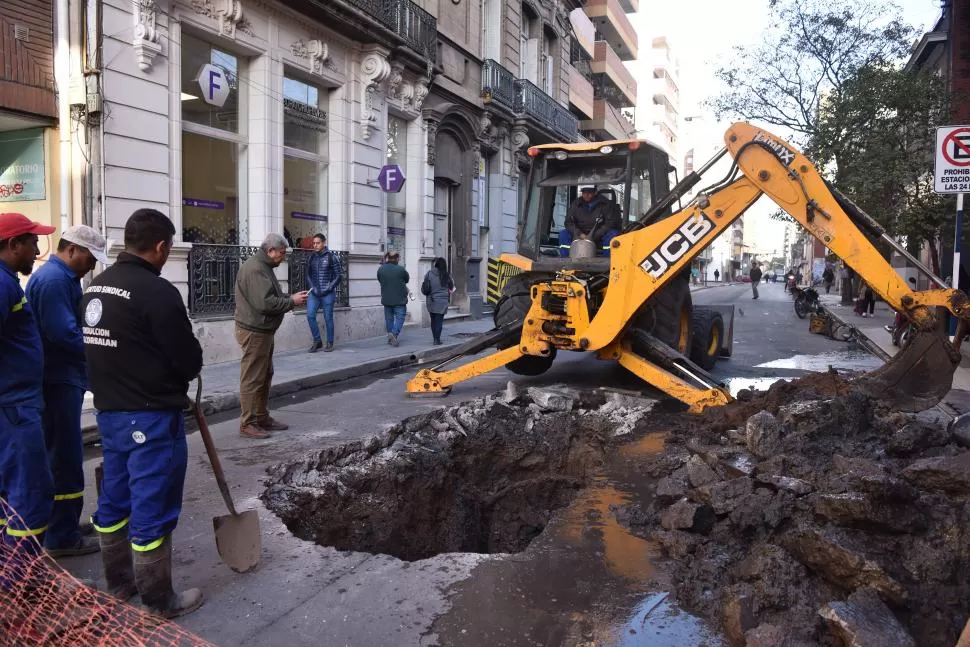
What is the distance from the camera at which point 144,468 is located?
10.1 feet

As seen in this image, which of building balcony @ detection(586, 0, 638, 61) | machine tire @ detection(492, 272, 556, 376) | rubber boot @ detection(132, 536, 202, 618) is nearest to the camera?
rubber boot @ detection(132, 536, 202, 618)

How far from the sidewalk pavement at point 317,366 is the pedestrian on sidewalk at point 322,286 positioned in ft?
1.22

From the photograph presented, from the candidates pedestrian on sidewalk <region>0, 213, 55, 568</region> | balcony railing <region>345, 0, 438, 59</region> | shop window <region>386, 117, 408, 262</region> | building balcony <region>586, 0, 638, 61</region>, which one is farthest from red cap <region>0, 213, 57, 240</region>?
building balcony <region>586, 0, 638, 61</region>

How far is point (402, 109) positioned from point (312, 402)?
939 centimetres

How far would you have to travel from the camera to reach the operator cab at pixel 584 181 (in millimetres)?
8477

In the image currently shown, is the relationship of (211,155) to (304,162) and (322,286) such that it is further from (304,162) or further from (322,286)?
(322,286)

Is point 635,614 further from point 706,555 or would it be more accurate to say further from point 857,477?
point 857,477

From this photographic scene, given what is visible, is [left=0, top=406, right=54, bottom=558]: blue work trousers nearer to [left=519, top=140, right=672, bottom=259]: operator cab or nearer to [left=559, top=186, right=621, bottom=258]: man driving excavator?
[left=559, top=186, right=621, bottom=258]: man driving excavator

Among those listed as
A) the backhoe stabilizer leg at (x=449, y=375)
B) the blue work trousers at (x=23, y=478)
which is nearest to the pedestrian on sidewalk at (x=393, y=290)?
the backhoe stabilizer leg at (x=449, y=375)

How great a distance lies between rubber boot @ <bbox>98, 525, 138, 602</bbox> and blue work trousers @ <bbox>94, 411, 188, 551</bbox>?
14cm

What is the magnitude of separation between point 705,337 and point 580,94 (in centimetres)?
2202

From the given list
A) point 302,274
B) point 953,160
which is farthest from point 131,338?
point 302,274

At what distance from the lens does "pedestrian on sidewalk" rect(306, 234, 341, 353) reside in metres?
12.0

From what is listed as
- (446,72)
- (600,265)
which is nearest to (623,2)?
(446,72)
